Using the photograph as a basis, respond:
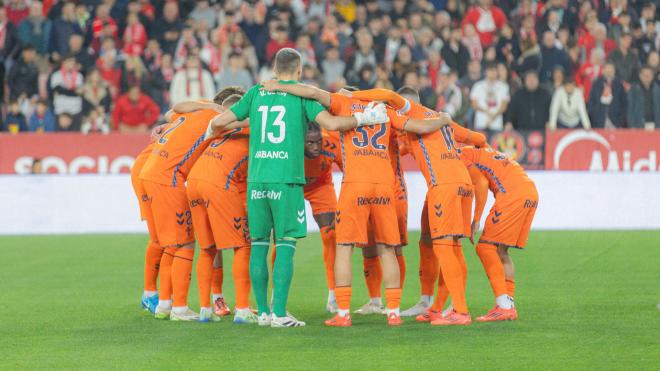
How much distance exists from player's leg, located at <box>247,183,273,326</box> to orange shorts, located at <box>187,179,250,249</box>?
366mm

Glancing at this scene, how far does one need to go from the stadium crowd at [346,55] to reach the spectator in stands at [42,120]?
0.02 meters

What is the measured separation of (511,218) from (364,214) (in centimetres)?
149

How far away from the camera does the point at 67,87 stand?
23719 millimetres

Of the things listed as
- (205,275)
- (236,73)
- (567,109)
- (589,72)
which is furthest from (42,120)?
(205,275)

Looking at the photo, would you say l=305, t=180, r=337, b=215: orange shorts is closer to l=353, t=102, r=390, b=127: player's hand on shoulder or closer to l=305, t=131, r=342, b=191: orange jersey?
l=305, t=131, r=342, b=191: orange jersey

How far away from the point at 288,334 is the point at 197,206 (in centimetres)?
184

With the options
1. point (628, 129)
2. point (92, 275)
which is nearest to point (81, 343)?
point (92, 275)

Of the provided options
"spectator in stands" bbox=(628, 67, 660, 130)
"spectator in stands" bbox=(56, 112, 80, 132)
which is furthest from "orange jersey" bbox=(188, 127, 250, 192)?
"spectator in stands" bbox=(628, 67, 660, 130)

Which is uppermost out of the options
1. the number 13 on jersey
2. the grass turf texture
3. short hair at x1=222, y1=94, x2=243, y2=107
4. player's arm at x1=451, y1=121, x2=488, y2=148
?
short hair at x1=222, y1=94, x2=243, y2=107

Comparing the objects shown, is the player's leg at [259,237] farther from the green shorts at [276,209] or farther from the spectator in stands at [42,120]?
the spectator in stands at [42,120]

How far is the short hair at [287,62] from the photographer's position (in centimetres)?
1056

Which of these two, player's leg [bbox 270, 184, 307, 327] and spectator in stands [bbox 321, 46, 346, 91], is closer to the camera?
player's leg [bbox 270, 184, 307, 327]

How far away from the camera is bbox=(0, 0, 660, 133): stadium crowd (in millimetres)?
23328

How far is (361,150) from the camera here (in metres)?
10.8
